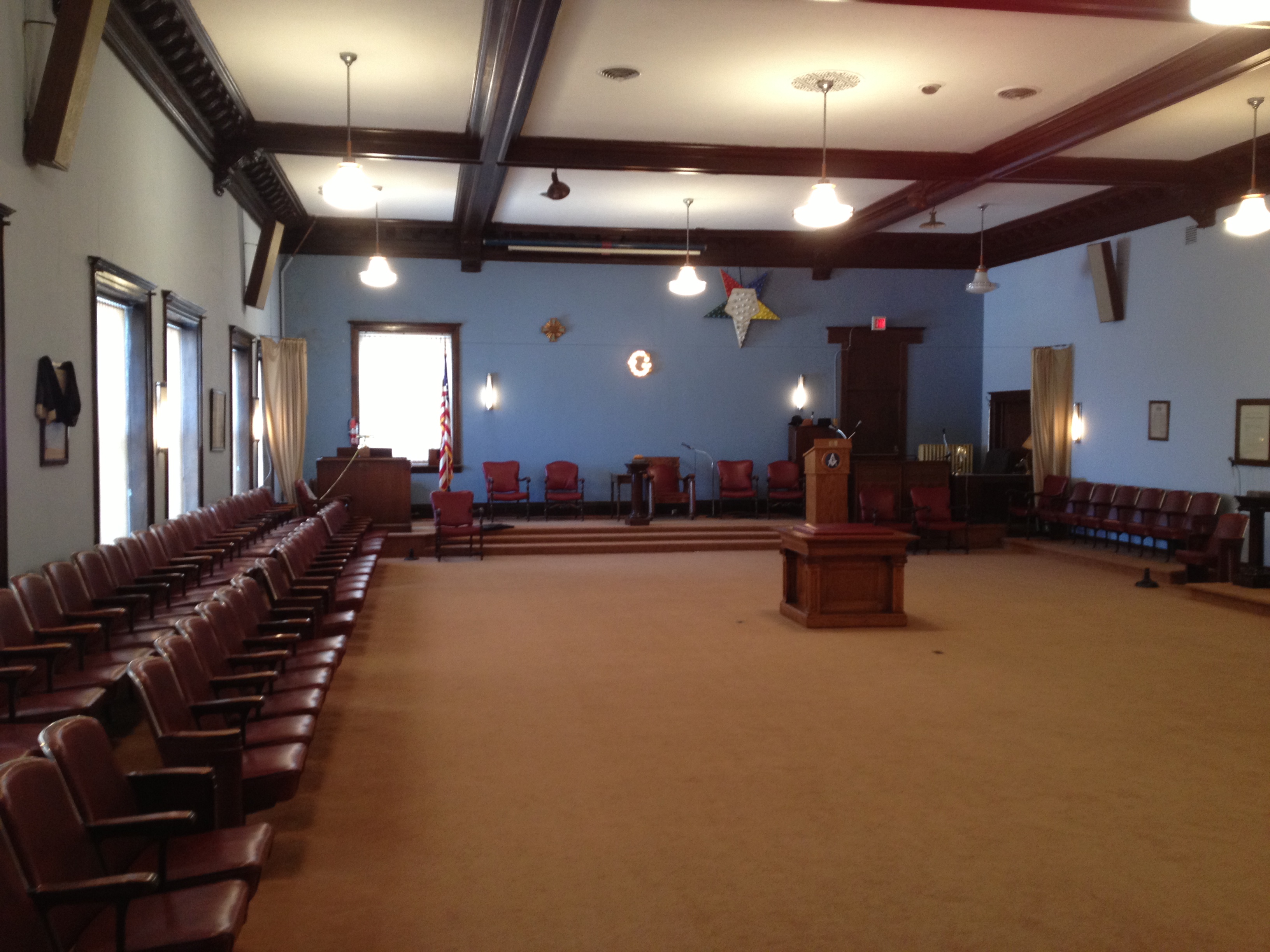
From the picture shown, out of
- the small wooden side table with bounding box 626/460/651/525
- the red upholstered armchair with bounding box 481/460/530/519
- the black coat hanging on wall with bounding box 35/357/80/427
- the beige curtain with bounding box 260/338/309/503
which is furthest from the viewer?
the red upholstered armchair with bounding box 481/460/530/519

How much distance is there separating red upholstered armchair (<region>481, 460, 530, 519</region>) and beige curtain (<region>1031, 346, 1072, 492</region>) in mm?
7048

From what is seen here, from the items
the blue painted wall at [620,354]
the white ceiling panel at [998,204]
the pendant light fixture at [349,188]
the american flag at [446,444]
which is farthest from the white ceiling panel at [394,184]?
the white ceiling panel at [998,204]

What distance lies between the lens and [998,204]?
41.3ft

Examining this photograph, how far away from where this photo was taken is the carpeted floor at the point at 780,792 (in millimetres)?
3152

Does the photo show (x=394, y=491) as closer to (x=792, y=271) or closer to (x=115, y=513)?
(x=115, y=513)

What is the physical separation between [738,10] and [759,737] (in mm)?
4608

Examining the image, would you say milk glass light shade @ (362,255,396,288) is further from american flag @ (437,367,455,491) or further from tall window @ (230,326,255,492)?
american flag @ (437,367,455,491)

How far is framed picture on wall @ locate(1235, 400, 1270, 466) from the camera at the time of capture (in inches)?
387

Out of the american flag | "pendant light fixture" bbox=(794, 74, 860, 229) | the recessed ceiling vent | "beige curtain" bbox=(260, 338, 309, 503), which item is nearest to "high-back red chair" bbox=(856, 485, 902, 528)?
the american flag

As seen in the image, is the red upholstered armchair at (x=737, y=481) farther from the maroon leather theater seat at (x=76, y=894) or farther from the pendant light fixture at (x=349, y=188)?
the maroon leather theater seat at (x=76, y=894)

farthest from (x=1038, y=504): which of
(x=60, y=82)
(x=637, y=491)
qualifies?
(x=60, y=82)

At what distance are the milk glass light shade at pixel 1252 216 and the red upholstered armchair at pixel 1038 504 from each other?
5211mm

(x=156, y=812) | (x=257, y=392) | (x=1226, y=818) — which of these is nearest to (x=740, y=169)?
(x=257, y=392)

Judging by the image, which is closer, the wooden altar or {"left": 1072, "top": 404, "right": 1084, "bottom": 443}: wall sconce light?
the wooden altar
